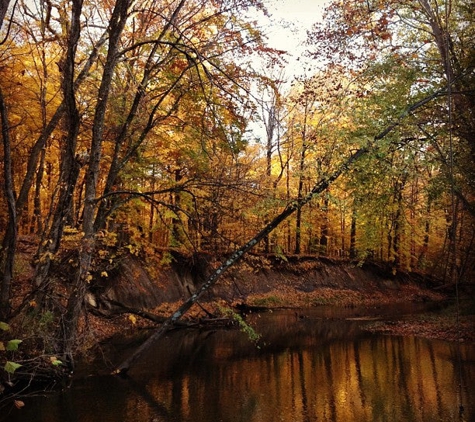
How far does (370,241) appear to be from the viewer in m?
31.1

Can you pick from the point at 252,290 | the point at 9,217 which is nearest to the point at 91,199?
the point at 9,217

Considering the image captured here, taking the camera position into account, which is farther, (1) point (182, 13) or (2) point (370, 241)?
(2) point (370, 241)

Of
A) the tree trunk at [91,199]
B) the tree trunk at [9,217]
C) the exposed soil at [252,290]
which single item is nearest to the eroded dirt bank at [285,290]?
the exposed soil at [252,290]

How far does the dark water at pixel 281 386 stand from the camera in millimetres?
8297

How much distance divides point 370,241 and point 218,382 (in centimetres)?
2299

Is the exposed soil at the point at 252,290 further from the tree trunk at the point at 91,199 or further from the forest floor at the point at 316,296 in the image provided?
the tree trunk at the point at 91,199

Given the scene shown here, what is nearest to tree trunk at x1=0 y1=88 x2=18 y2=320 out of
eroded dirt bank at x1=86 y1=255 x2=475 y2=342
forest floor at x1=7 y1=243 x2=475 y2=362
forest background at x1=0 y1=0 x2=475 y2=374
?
forest background at x1=0 y1=0 x2=475 y2=374

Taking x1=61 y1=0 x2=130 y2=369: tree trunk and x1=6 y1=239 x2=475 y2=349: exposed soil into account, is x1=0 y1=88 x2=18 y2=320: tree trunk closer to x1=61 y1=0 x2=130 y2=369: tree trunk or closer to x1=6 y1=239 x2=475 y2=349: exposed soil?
x1=6 y1=239 x2=475 y2=349: exposed soil

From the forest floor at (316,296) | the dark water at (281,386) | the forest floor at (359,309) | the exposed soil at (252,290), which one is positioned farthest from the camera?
the forest floor at (316,296)

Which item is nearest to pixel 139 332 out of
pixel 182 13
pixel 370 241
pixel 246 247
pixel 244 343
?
pixel 244 343

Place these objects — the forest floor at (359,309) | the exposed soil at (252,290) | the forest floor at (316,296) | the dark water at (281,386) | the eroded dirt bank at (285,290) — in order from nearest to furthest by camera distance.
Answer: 1. the dark water at (281,386)
2. the exposed soil at (252,290)
3. the forest floor at (359,309)
4. the forest floor at (316,296)
5. the eroded dirt bank at (285,290)

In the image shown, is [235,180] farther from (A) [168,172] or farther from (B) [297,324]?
(B) [297,324]

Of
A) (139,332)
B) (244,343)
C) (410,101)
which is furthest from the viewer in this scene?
(139,332)

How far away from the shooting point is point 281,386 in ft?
33.6
